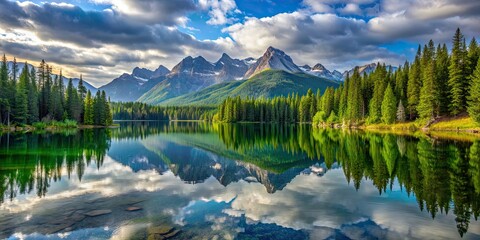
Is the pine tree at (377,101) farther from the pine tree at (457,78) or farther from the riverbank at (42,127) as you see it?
the riverbank at (42,127)

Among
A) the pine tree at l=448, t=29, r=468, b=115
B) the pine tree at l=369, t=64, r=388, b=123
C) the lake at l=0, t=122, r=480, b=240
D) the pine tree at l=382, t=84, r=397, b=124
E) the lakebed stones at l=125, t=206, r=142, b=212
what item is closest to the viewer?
the lake at l=0, t=122, r=480, b=240

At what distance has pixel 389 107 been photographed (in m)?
96.0

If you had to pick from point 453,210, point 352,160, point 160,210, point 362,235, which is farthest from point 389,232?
point 352,160

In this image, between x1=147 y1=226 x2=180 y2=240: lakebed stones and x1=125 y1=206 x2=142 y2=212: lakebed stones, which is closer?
x1=147 y1=226 x2=180 y2=240: lakebed stones

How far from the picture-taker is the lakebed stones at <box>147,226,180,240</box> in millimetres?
13109

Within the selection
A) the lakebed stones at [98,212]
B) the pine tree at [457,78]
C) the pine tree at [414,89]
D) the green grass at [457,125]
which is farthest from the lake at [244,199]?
the pine tree at [414,89]

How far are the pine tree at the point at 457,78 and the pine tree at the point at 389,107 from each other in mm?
14846

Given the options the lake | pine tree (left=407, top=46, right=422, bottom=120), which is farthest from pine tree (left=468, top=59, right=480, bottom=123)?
the lake

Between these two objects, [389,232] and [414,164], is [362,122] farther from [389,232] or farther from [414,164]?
→ [389,232]

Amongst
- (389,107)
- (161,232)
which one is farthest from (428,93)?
(161,232)

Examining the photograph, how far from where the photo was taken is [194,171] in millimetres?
31781

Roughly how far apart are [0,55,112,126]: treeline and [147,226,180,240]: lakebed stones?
93295 millimetres

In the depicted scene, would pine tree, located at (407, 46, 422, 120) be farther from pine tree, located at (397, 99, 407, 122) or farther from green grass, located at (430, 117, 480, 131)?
green grass, located at (430, 117, 480, 131)

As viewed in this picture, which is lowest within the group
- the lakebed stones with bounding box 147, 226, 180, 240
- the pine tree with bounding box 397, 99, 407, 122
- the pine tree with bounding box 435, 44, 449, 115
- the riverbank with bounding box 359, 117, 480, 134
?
the lakebed stones with bounding box 147, 226, 180, 240
